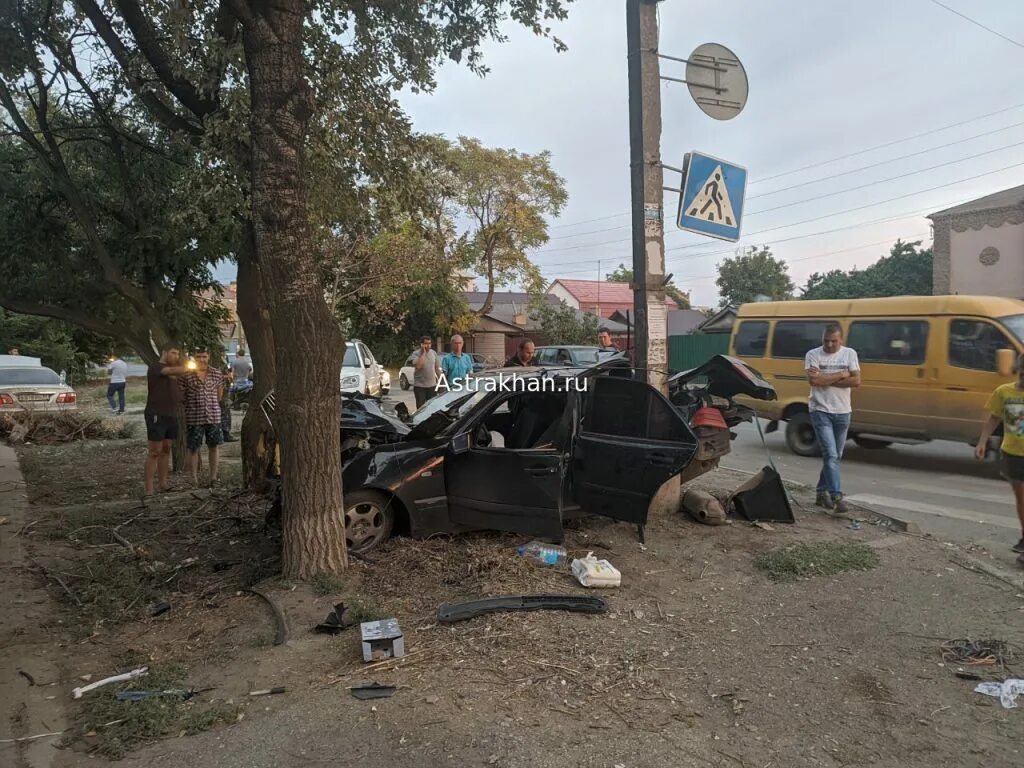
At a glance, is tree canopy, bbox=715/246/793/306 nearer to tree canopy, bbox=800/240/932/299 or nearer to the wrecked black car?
tree canopy, bbox=800/240/932/299

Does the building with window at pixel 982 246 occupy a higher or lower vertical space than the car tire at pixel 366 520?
higher

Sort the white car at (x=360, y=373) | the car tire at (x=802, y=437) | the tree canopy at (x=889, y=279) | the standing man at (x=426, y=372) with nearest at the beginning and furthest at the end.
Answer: the car tire at (x=802, y=437) → the standing man at (x=426, y=372) → the white car at (x=360, y=373) → the tree canopy at (x=889, y=279)

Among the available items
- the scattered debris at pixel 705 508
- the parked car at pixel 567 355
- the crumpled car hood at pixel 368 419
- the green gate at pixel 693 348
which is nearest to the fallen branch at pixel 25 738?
the crumpled car hood at pixel 368 419

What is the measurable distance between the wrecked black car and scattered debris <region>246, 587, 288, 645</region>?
904 mm

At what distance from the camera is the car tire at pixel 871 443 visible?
1073 centimetres

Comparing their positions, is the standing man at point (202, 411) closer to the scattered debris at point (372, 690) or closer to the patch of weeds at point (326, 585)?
the patch of weeds at point (326, 585)

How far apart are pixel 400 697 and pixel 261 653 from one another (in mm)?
1021

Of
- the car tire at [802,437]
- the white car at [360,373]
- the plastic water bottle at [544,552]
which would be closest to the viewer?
the plastic water bottle at [544,552]

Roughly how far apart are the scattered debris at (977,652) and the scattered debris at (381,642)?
2900 millimetres

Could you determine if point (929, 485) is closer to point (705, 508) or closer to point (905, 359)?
point (905, 359)

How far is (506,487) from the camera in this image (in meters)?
5.37

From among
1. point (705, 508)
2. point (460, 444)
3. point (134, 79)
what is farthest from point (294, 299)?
point (134, 79)

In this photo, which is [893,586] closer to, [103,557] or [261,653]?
[261,653]

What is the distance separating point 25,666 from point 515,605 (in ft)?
9.05
